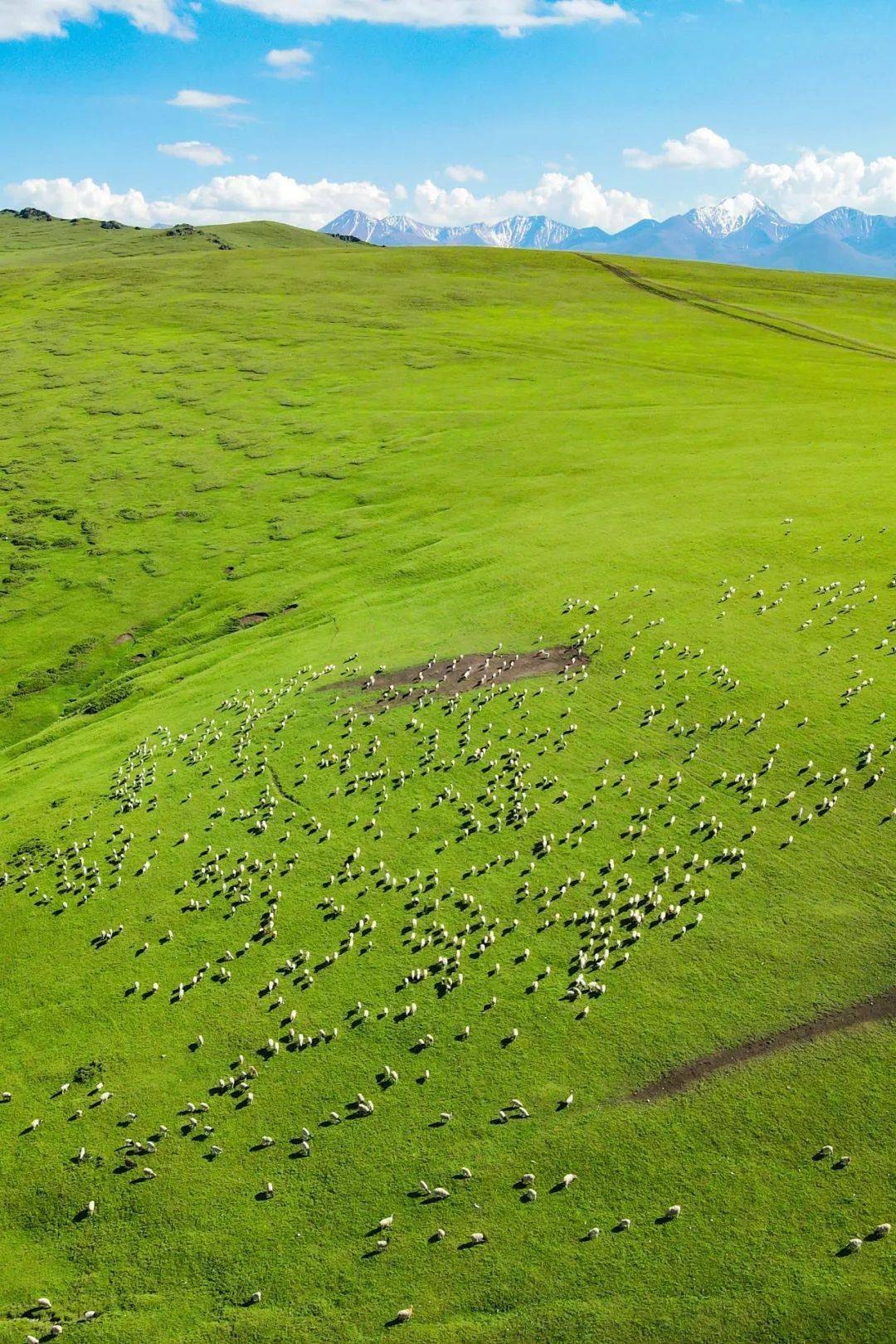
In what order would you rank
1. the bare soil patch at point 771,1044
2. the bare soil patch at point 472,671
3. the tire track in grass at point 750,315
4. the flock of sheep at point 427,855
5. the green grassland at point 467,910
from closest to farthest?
the green grassland at point 467,910 → the bare soil patch at point 771,1044 → the flock of sheep at point 427,855 → the bare soil patch at point 472,671 → the tire track in grass at point 750,315

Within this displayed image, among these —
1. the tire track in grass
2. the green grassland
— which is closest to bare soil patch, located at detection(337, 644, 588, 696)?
the green grassland

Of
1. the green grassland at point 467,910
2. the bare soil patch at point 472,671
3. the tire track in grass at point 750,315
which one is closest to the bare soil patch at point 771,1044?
the green grassland at point 467,910

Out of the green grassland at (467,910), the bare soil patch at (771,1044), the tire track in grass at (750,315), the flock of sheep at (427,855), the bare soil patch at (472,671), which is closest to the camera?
the green grassland at (467,910)

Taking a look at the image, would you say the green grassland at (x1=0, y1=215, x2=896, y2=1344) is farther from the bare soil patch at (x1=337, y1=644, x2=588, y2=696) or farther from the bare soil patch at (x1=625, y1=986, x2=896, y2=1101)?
the bare soil patch at (x1=337, y1=644, x2=588, y2=696)

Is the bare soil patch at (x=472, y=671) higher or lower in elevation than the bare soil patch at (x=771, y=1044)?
higher

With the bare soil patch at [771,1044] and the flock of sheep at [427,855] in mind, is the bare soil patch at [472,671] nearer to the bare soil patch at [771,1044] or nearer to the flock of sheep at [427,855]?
the flock of sheep at [427,855]

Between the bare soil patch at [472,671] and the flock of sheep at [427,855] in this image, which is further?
the bare soil patch at [472,671]

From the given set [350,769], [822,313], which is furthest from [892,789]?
[822,313]

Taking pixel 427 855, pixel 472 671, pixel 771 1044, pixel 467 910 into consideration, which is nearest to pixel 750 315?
pixel 472 671

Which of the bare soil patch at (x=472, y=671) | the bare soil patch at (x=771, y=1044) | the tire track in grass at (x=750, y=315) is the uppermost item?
the tire track in grass at (x=750, y=315)
